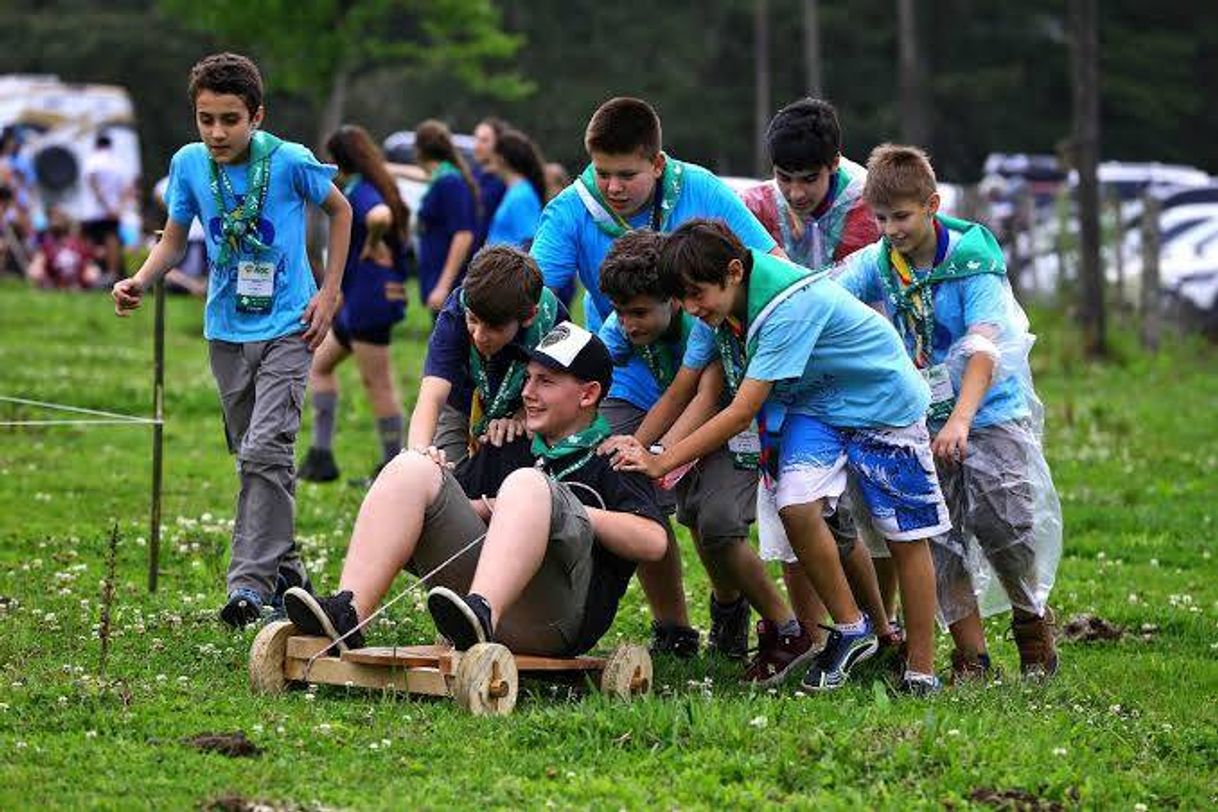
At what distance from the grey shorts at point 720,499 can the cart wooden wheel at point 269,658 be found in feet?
5.07

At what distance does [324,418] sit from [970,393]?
21.9ft

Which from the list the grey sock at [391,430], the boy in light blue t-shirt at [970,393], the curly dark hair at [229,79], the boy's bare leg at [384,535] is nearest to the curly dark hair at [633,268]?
the boy in light blue t-shirt at [970,393]

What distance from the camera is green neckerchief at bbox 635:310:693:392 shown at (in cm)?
754

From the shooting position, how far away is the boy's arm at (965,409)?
7223mm

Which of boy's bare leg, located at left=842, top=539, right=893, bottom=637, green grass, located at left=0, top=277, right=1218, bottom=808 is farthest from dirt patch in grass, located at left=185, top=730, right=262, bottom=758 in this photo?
boy's bare leg, located at left=842, top=539, right=893, bottom=637

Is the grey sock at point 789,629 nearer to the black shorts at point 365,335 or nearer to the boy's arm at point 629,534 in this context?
the boy's arm at point 629,534

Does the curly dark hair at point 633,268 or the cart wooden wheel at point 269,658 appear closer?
the cart wooden wheel at point 269,658

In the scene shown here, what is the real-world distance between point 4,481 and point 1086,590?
20.1ft

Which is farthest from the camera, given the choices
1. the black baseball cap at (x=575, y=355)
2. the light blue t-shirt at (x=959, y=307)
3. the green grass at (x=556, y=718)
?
the light blue t-shirt at (x=959, y=307)

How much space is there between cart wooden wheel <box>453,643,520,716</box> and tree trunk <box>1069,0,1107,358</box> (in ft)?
55.9

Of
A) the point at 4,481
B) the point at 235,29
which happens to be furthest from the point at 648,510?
the point at 235,29

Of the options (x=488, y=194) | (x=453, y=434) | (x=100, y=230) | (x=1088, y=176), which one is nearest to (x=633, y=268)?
(x=453, y=434)

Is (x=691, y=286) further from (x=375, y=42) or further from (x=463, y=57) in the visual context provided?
(x=463, y=57)

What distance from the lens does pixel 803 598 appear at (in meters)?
7.86
